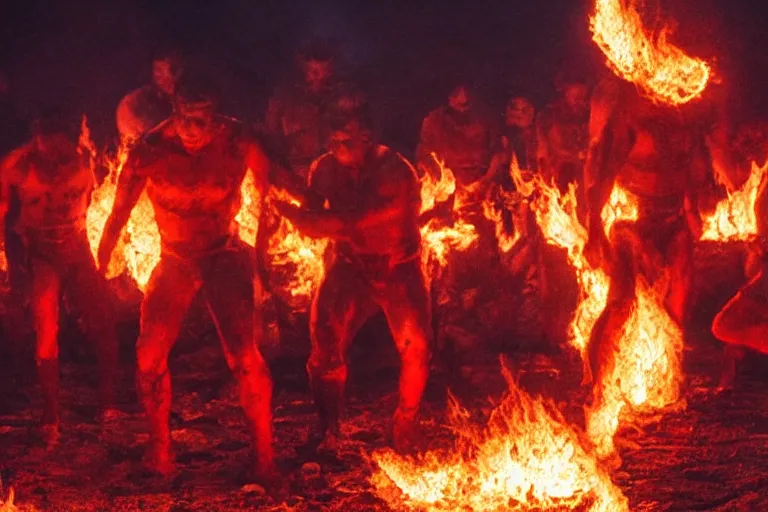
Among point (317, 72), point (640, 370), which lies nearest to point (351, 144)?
point (640, 370)

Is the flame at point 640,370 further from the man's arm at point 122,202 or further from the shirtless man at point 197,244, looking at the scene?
the man's arm at point 122,202

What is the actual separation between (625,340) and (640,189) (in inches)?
45.5

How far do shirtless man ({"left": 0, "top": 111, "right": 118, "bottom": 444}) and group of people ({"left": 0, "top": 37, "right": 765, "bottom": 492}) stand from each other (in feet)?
0.03

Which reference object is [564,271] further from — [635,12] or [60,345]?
[60,345]

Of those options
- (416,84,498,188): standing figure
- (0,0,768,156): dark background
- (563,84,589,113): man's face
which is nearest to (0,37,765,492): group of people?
(563,84,589,113): man's face

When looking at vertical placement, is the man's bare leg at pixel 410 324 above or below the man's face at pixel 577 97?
below

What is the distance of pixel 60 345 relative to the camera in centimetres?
915

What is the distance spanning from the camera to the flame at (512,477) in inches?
232

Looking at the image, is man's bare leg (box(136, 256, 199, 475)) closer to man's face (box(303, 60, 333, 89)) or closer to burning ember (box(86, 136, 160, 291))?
burning ember (box(86, 136, 160, 291))

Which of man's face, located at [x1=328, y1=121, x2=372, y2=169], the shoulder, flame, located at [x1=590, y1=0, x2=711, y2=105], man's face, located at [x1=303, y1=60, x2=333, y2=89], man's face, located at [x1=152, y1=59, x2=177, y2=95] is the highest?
man's face, located at [x1=303, y1=60, x2=333, y2=89]

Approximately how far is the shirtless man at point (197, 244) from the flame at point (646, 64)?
110 inches

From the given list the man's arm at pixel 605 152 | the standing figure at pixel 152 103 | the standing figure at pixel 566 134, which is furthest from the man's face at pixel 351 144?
the standing figure at pixel 566 134

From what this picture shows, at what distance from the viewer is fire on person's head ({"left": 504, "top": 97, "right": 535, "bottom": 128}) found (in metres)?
10.6

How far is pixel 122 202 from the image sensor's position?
623 cm
